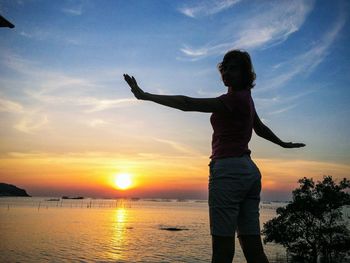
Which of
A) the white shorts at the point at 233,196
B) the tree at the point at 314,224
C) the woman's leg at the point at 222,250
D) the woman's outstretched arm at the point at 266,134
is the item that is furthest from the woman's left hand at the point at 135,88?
the tree at the point at 314,224

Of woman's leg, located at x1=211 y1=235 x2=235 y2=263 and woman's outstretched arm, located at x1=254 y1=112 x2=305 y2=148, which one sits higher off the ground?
woman's outstretched arm, located at x1=254 y1=112 x2=305 y2=148

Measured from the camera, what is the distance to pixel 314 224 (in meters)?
31.7

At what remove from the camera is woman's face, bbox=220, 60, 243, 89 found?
3.02 metres

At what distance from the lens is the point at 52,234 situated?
71.1 meters

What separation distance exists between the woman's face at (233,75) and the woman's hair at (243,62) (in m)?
0.03

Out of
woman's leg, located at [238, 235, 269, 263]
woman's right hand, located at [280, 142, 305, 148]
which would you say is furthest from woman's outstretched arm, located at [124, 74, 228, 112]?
woman's right hand, located at [280, 142, 305, 148]

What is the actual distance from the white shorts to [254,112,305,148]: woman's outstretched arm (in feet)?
2.37

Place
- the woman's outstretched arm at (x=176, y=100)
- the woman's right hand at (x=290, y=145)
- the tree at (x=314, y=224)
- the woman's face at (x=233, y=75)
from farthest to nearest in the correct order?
the tree at (x=314, y=224)
the woman's right hand at (x=290, y=145)
the woman's face at (x=233, y=75)
the woman's outstretched arm at (x=176, y=100)

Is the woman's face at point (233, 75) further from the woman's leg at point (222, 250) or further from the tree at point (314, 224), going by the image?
the tree at point (314, 224)

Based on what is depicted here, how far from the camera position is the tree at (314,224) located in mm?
31047

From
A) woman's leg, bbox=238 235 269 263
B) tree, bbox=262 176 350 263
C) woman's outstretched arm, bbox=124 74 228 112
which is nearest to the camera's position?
woman's outstretched arm, bbox=124 74 228 112

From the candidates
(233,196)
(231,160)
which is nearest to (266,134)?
(231,160)

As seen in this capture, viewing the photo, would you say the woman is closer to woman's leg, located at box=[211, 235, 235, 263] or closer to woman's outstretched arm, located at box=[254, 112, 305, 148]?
woman's leg, located at box=[211, 235, 235, 263]

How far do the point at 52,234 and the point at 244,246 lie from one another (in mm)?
75726
